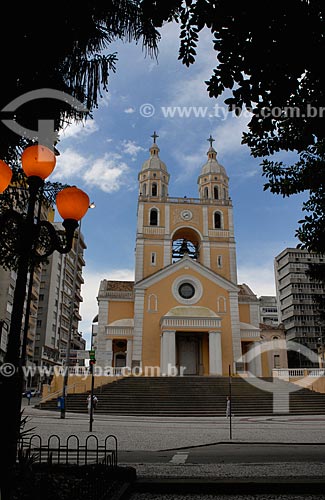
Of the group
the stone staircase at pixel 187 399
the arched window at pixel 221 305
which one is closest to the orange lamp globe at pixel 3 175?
the stone staircase at pixel 187 399

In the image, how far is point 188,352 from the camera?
32.1 m

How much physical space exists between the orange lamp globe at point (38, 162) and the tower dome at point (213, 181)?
3609cm

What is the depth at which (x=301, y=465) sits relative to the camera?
7.35 m

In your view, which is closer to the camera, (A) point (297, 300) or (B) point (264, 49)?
(B) point (264, 49)

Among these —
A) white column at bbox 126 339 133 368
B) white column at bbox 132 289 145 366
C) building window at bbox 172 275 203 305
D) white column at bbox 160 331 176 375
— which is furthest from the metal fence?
building window at bbox 172 275 203 305

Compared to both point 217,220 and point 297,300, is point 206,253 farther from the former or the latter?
point 297,300

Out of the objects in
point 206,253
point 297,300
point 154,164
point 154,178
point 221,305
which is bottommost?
point 221,305

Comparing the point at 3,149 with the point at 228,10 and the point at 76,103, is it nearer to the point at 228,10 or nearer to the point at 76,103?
the point at 76,103

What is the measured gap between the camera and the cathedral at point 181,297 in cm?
3064

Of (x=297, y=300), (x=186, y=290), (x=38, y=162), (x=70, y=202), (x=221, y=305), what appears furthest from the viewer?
(x=297, y=300)

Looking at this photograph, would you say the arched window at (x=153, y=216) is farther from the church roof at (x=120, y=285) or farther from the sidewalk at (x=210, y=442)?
the sidewalk at (x=210, y=442)

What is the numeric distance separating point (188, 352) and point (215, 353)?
9.67 feet

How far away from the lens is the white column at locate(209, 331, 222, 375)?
29.5 meters

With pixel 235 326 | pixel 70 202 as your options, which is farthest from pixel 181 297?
pixel 70 202
